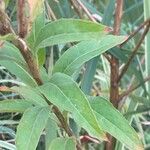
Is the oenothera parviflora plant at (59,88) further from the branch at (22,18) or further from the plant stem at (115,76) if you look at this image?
the plant stem at (115,76)

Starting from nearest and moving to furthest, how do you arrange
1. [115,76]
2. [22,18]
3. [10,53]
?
[22,18]
[10,53]
[115,76]

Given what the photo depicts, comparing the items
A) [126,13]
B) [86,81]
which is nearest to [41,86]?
[86,81]

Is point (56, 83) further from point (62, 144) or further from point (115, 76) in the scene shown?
point (115, 76)

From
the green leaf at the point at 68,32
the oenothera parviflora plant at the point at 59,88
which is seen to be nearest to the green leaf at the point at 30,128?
the oenothera parviflora plant at the point at 59,88

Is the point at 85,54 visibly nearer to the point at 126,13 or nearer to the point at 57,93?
the point at 57,93

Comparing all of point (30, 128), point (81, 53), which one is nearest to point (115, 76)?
point (81, 53)

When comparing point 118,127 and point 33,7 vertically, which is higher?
point 33,7

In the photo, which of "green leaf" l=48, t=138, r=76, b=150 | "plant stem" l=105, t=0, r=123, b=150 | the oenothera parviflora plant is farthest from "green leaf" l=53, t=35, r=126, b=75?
"plant stem" l=105, t=0, r=123, b=150

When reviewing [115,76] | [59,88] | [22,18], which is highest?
[22,18]
